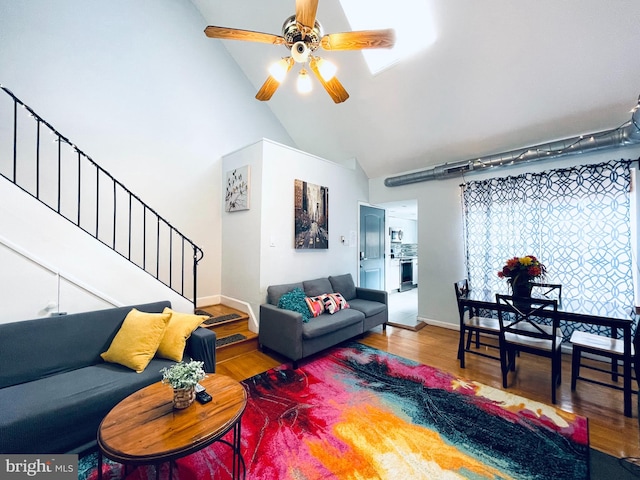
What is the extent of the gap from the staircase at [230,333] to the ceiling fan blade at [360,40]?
3.18 m

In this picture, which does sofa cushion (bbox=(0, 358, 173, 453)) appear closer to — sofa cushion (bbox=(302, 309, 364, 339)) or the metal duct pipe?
sofa cushion (bbox=(302, 309, 364, 339))

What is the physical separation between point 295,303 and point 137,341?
163cm

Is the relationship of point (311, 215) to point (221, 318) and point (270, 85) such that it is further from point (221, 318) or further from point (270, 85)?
point (270, 85)

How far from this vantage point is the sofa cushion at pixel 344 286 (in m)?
4.25

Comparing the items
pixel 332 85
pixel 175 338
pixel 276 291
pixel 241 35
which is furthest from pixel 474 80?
pixel 175 338

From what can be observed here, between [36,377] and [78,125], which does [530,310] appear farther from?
[78,125]

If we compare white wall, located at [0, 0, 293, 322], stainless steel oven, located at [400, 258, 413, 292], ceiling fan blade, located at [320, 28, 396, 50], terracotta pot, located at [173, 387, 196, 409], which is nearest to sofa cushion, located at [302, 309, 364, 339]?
terracotta pot, located at [173, 387, 196, 409]

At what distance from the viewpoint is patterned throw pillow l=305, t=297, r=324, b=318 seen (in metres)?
3.38

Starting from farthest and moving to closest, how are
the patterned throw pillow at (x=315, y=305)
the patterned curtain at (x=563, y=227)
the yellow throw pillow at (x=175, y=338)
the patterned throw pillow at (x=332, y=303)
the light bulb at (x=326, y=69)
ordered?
1. the patterned throw pillow at (x=332, y=303)
2. the patterned throw pillow at (x=315, y=305)
3. the patterned curtain at (x=563, y=227)
4. the yellow throw pillow at (x=175, y=338)
5. the light bulb at (x=326, y=69)

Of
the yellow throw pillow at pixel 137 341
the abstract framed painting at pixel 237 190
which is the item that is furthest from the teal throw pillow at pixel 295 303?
the abstract framed painting at pixel 237 190

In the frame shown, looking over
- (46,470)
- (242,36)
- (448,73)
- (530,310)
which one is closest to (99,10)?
(242,36)

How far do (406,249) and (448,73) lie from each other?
17.5 ft

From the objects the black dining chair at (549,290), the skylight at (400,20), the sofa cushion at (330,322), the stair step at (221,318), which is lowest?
the stair step at (221,318)

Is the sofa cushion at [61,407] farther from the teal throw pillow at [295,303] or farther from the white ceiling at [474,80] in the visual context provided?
the white ceiling at [474,80]
